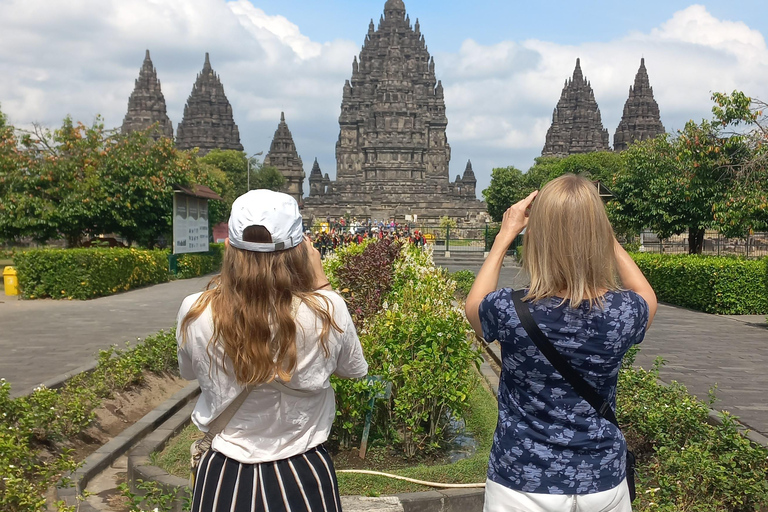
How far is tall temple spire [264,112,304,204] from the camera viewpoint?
79.1m

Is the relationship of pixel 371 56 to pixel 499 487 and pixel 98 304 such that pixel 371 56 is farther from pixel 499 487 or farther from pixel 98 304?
pixel 499 487

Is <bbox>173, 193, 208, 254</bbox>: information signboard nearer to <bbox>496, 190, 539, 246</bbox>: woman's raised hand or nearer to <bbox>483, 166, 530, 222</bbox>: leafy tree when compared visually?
<bbox>496, 190, 539, 246</bbox>: woman's raised hand

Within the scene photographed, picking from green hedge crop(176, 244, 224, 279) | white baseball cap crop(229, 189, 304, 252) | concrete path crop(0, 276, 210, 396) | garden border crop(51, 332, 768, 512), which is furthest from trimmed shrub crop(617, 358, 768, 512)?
green hedge crop(176, 244, 224, 279)

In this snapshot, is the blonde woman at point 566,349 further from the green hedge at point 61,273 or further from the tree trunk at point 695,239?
the tree trunk at point 695,239

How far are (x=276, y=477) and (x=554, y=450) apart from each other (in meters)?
0.87

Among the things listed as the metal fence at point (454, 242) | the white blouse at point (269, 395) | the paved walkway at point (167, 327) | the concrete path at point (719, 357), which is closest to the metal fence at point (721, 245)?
the metal fence at point (454, 242)

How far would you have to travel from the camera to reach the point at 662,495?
407cm

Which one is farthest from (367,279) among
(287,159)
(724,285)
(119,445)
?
(287,159)

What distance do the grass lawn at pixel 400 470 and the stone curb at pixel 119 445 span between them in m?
0.39

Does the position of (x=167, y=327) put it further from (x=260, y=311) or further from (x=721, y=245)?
(x=721, y=245)

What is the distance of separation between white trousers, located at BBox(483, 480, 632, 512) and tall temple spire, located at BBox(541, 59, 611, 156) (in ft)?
256

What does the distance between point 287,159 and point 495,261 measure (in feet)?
259

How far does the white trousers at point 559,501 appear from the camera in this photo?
2.19 metres

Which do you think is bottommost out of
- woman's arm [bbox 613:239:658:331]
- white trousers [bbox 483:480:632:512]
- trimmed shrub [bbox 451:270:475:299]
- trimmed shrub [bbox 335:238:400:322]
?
trimmed shrub [bbox 451:270:475:299]
